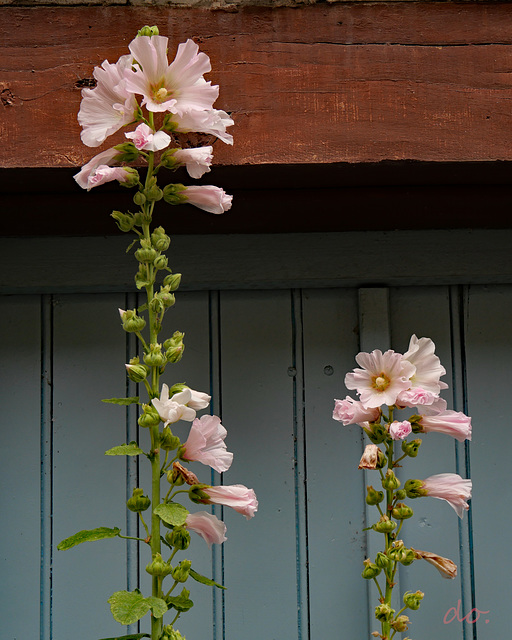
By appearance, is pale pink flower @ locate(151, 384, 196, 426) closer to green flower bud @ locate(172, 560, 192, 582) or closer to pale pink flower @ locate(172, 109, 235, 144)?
green flower bud @ locate(172, 560, 192, 582)

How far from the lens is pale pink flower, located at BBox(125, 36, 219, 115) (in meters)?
0.78

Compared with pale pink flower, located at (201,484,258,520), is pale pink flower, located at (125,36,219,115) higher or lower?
higher

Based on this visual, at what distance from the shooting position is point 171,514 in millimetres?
709

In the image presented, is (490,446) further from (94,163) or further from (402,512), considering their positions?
(94,163)

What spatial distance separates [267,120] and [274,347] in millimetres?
459

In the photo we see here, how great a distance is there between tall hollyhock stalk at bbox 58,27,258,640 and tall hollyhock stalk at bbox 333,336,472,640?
169 mm

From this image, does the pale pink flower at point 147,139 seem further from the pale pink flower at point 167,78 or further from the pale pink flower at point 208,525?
the pale pink flower at point 208,525

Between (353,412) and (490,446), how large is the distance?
0.60 m

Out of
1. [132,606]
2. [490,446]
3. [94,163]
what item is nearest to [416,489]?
[132,606]

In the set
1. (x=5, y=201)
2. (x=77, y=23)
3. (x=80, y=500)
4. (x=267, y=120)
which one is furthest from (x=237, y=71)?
(x=80, y=500)

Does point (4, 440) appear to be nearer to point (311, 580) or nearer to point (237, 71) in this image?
point (311, 580)

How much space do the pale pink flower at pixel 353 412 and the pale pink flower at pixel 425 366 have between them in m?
0.07

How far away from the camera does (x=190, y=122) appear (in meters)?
0.82

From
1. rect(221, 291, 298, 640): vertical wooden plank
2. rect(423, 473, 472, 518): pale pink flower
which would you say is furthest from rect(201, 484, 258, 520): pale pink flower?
rect(221, 291, 298, 640): vertical wooden plank
